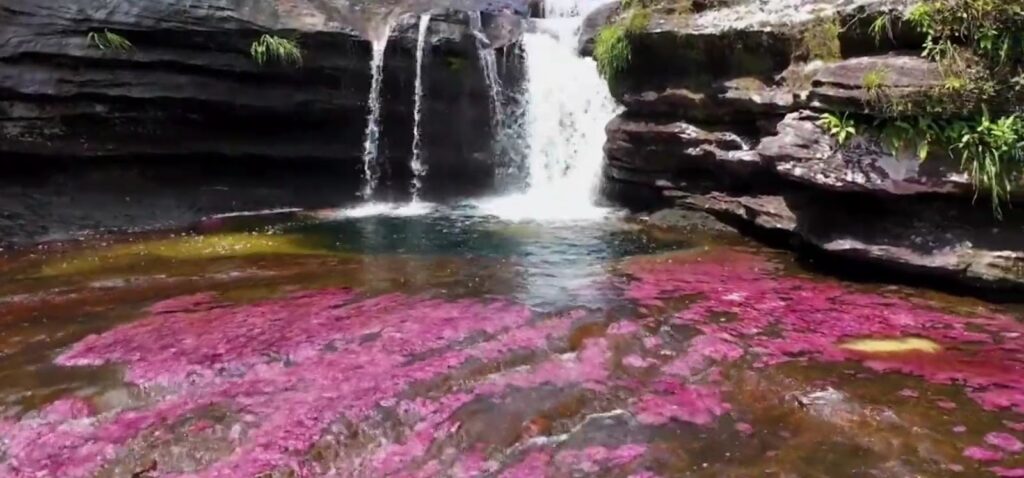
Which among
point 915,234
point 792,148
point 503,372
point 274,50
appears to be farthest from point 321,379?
point 274,50

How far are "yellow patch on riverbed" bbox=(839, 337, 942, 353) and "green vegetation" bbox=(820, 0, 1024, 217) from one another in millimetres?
1942

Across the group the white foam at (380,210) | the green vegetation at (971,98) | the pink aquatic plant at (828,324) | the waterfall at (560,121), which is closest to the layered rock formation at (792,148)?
the green vegetation at (971,98)

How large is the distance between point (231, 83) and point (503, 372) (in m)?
9.13

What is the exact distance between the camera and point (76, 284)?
7727 mm

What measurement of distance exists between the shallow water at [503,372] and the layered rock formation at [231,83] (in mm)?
3607

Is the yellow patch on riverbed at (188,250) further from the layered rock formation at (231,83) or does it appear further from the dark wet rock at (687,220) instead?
the dark wet rock at (687,220)

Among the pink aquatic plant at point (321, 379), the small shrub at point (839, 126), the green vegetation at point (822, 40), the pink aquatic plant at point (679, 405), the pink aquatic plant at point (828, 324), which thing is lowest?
the pink aquatic plant at point (321, 379)

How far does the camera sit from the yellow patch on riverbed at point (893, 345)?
544 cm

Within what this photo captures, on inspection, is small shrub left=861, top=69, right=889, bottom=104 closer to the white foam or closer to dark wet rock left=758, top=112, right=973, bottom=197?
dark wet rock left=758, top=112, right=973, bottom=197

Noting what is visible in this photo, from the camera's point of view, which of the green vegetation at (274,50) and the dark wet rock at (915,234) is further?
the green vegetation at (274,50)

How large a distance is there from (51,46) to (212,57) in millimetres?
2227

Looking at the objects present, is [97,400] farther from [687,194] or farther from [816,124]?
[687,194]

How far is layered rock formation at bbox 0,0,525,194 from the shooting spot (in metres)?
10.6

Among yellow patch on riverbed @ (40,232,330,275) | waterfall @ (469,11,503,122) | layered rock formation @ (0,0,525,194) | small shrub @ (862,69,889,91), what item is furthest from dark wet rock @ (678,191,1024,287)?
layered rock formation @ (0,0,525,194)
